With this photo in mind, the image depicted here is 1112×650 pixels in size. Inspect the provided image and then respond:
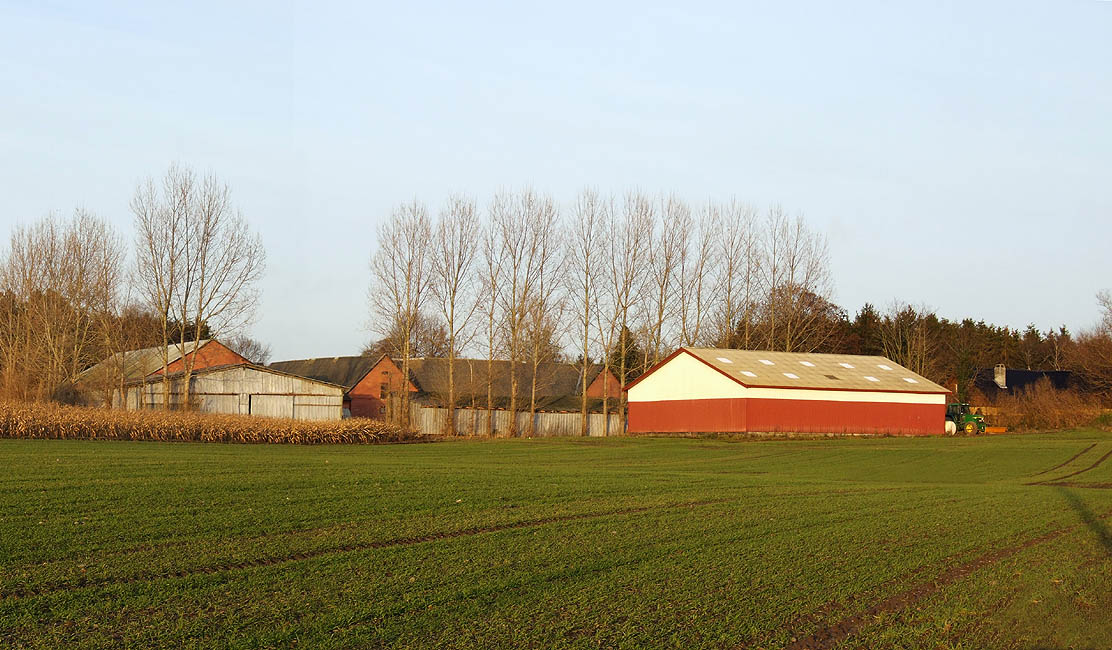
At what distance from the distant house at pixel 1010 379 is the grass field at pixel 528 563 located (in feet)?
231

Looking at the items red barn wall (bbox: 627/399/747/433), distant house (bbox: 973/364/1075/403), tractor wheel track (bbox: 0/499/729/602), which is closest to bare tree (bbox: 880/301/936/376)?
distant house (bbox: 973/364/1075/403)

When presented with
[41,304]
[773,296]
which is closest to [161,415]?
[41,304]

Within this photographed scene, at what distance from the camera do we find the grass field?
7289 millimetres

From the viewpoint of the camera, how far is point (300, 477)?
17.6 metres

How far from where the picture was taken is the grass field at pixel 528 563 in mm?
7289

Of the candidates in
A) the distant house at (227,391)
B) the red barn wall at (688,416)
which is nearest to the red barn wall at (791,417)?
the red barn wall at (688,416)

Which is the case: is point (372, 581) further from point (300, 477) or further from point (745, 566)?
point (300, 477)

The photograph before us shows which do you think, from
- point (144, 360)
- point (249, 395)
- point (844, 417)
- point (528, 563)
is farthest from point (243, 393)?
point (528, 563)

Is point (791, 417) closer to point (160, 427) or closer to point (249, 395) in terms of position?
point (160, 427)

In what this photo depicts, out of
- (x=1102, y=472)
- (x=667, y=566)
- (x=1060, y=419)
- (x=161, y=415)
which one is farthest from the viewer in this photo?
(x=1060, y=419)

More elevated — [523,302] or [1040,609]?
[523,302]

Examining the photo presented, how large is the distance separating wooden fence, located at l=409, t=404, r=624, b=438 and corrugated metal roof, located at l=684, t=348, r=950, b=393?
1131cm

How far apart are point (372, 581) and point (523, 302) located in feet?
160

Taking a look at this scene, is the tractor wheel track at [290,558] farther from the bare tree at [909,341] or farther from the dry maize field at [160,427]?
the bare tree at [909,341]
